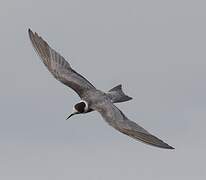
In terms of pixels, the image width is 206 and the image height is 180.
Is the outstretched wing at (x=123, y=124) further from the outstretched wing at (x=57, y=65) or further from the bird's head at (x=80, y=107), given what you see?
the outstretched wing at (x=57, y=65)

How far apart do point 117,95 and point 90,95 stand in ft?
3.84

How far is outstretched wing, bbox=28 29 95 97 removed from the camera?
116ft

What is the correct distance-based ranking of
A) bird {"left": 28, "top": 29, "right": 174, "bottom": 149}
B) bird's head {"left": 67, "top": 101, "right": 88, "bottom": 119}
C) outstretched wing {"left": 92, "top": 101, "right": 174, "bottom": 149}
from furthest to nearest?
bird's head {"left": 67, "top": 101, "right": 88, "bottom": 119}
bird {"left": 28, "top": 29, "right": 174, "bottom": 149}
outstretched wing {"left": 92, "top": 101, "right": 174, "bottom": 149}

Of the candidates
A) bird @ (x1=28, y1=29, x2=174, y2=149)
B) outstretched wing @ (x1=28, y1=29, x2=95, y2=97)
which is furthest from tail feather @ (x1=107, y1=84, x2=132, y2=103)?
outstretched wing @ (x1=28, y1=29, x2=95, y2=97)

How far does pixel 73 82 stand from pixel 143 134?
763cm

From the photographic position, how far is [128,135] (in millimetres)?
28562

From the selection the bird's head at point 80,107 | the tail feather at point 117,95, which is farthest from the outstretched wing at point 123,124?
the tail feather at point 117,95

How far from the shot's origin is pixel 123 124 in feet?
98.4

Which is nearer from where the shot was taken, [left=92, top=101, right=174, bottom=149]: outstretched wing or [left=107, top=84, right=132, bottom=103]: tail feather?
[left=92, top=101, right=174, bottom=149]: outstretched wing

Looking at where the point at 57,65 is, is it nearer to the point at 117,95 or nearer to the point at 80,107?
the point at 117,95

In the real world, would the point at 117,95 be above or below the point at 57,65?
below

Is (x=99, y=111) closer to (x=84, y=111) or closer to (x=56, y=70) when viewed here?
(x=84, y=111)

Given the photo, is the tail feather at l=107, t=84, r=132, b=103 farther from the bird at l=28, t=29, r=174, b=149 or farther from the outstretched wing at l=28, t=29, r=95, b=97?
the outstretched wing at l=28, t=29, r=95, b=97

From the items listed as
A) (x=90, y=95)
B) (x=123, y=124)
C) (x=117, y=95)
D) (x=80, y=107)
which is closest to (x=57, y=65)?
(x=90, y=95)
